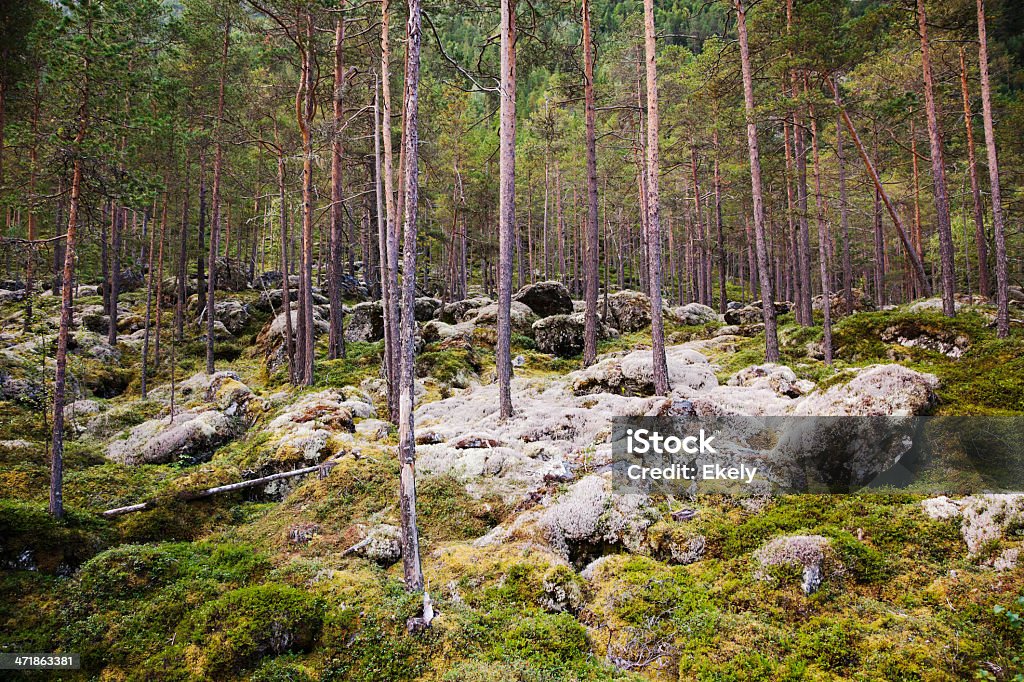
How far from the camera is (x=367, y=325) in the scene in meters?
27.3

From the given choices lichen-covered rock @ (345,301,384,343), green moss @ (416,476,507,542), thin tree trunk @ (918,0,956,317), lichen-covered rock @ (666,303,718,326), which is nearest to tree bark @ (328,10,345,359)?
lichen-covered rock @ (345,301,384,343)

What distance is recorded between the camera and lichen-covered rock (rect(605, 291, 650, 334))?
94.9 feet

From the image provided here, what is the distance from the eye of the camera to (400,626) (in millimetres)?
6504

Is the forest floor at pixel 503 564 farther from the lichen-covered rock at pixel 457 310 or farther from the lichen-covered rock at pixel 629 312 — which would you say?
the lichen-covered rock at pixel 629 312

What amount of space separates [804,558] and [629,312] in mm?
23586

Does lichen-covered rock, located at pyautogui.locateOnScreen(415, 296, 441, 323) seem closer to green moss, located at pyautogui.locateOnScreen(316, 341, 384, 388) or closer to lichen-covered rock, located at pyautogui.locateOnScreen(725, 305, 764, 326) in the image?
green moss, located at pyautogui.locateOnScreen(316, 341, 384, 388)

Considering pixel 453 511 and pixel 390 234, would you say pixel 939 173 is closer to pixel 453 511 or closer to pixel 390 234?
pixel 390 234

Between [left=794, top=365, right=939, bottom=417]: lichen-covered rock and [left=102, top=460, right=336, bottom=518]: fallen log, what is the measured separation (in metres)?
10.7

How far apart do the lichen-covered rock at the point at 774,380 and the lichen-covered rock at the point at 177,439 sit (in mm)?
15847

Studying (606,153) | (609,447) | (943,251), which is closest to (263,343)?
(609,447)

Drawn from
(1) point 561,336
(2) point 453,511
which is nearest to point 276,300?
(1) point 561,336

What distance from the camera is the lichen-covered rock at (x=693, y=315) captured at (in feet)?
99.8

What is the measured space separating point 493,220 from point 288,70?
18244mm

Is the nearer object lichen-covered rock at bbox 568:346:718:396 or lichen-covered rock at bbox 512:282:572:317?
lichen-covered rock at bbox 568:346:718:396
